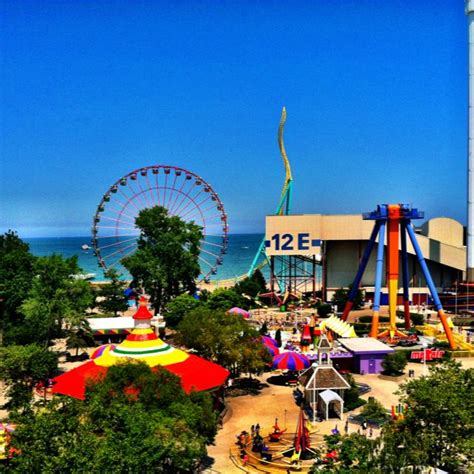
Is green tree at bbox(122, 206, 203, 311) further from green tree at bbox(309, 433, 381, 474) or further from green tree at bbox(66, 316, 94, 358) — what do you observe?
green tree at bbox(309, 433, 381, 474)

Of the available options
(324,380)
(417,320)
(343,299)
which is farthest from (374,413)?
(343,299)

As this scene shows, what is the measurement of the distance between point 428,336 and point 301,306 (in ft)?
65.5

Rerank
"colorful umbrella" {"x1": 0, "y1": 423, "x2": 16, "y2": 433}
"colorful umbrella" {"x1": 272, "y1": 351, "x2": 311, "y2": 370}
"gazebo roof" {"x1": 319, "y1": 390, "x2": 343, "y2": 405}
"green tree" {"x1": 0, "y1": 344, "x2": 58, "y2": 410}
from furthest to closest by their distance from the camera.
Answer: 1. "colorful umbrella" {"x1": 272, "y1": 351, "x2": 311, "y2": 370}
2. "gazebo roof" {"x1": 319, "y1": 390, "x2": 343, "y2": 405}
3. "green tree" {"x1": 0, "y1": 344, "x2": 58, "y2": 410}
4. "colorful umbrella" {"x1": 0, "y1": 423, "x2": 16, "y2": 433}

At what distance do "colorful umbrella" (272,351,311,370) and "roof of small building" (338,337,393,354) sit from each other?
4.82m

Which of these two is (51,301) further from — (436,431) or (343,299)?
(343,299)

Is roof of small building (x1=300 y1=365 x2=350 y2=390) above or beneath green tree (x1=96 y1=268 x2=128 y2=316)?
beneath

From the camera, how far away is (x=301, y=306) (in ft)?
221

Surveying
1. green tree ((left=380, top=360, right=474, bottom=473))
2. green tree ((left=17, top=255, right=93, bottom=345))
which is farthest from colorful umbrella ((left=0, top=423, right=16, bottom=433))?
green tree ((left=17, top=255, right=93, bottom=345))

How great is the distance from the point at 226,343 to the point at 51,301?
45.4 feet

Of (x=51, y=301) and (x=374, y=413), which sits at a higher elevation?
(x=51, y=301)

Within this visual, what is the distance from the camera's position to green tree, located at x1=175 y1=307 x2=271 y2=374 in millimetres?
31062

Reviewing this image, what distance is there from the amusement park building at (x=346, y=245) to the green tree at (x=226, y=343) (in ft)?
122

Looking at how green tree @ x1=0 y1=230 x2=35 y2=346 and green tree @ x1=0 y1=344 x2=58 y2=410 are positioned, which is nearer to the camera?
green tree @ x1=0 y1=344 x2=58 y2=410

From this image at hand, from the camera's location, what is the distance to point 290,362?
34219 millimetres
